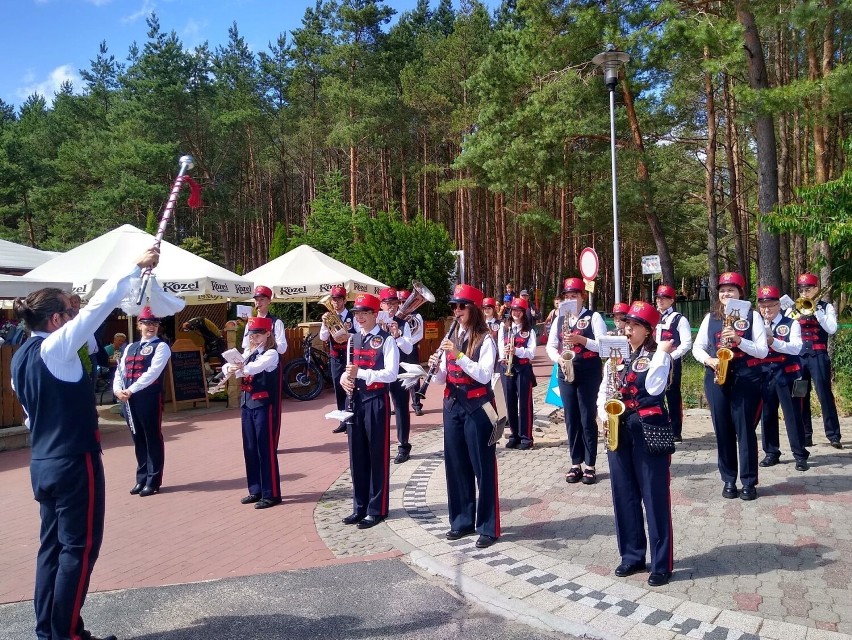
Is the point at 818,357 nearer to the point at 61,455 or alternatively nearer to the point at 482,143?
the point at 61,455

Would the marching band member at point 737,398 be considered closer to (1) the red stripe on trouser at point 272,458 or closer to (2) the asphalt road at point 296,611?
(2) the asphalt road at point 296,611

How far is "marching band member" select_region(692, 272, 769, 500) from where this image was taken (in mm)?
6156

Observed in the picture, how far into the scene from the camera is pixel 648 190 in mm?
19375

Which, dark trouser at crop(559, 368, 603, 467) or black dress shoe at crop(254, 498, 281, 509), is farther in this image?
dark trouser at crop(559, 368, 603, 467)

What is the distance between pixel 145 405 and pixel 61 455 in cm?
371

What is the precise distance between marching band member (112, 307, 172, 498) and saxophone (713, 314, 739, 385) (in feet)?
17.9

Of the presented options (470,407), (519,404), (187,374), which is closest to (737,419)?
(470,407)

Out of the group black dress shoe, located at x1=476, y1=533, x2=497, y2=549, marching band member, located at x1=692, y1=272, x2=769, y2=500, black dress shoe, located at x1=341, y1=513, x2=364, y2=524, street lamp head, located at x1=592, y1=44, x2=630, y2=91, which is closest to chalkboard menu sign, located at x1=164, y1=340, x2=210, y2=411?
black dress shoe, located at x1=341, y1=513, x2=364, y2=524

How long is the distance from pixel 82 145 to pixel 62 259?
29200 mm

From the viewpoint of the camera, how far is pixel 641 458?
4469mm

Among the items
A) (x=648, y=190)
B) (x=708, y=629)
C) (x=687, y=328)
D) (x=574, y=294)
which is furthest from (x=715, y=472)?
(x=648, y=190)

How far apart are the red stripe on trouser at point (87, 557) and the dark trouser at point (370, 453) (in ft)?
8.00

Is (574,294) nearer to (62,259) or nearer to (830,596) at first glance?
(830,596)

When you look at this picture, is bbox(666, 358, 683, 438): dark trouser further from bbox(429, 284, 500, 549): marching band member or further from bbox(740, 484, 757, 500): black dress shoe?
bbox(429, 284, 500, 549): marching band member
